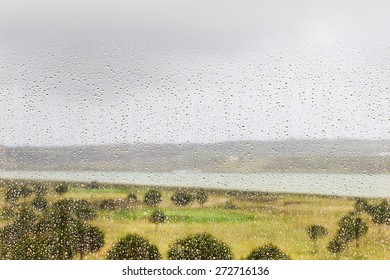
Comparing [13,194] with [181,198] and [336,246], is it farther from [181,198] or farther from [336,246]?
[336,246]

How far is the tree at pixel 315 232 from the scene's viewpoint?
604 cm

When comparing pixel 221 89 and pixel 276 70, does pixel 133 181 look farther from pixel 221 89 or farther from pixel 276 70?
pixel 276 70

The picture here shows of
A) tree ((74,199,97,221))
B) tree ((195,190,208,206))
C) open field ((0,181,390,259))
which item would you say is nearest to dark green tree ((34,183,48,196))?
tree ((74,199,97,221))

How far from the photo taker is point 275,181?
6.05 m

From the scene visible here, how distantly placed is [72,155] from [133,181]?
0.69 meters

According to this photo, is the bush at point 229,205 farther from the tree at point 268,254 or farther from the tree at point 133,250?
the tree at point 133,250

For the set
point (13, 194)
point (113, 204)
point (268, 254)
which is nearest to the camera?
point (268, 254)

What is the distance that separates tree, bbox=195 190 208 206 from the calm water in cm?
7

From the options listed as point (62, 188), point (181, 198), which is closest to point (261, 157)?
point (181, 198)

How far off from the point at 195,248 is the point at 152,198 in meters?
0.67

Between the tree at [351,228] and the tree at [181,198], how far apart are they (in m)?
1.56
